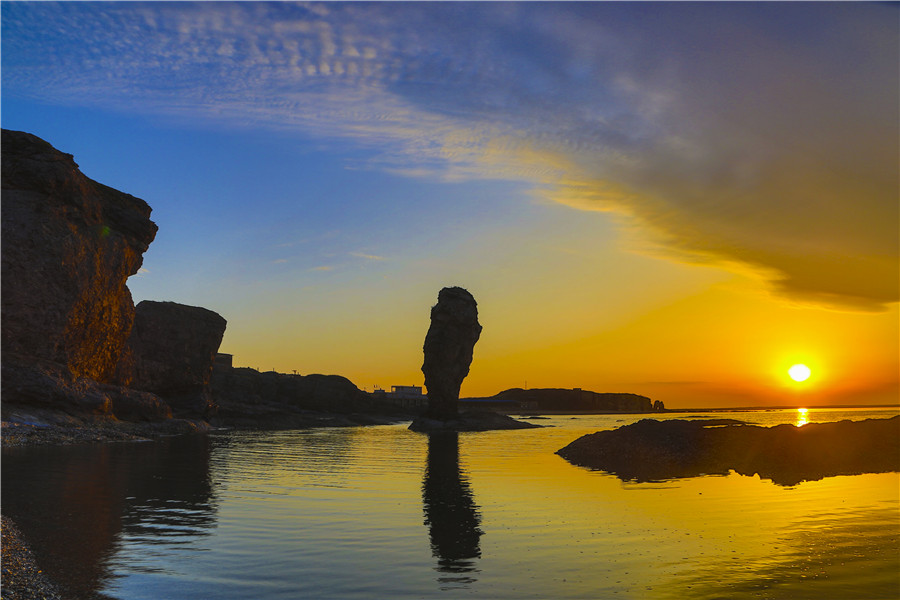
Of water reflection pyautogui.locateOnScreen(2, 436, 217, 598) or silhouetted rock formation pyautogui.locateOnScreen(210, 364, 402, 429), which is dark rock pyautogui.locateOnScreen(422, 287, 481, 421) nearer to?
silhouetted rock formation pyautogui.locateOnScreen(210, 364, 402, 429)

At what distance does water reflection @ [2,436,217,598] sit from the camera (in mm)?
14820

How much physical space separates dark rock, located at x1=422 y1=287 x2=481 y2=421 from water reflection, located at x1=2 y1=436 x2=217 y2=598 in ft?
264

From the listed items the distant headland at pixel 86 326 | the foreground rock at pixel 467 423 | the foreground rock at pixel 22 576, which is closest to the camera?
the foreground rock at pixel 22 576

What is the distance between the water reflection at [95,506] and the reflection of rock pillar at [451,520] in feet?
21.1

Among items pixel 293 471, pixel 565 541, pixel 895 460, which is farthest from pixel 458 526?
pixel 895 460

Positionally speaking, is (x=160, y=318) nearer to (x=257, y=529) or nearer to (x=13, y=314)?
(x=13, y=314)

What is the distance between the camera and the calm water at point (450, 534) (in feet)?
43.3

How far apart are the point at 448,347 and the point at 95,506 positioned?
99123mm

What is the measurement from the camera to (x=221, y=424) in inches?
3814

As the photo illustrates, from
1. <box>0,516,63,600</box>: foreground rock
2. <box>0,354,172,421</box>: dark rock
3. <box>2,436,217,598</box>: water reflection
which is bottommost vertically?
<box>2,436,217,598</box>: water reflection

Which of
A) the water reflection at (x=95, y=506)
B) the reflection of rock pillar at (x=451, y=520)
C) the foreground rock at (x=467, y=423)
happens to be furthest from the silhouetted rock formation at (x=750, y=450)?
the foreground rock at (x=467, y=423)

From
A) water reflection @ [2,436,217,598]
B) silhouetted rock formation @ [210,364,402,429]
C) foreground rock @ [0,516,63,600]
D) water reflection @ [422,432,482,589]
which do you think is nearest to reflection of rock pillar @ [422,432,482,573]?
water reflection @ [422,432,482,589]

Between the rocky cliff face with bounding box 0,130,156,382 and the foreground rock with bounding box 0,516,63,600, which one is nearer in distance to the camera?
the foreground rock with bounding box 0,516,63,600

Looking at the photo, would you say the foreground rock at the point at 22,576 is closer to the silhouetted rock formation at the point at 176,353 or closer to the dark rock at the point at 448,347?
the silhouetted rock formation at the point at 176,353
